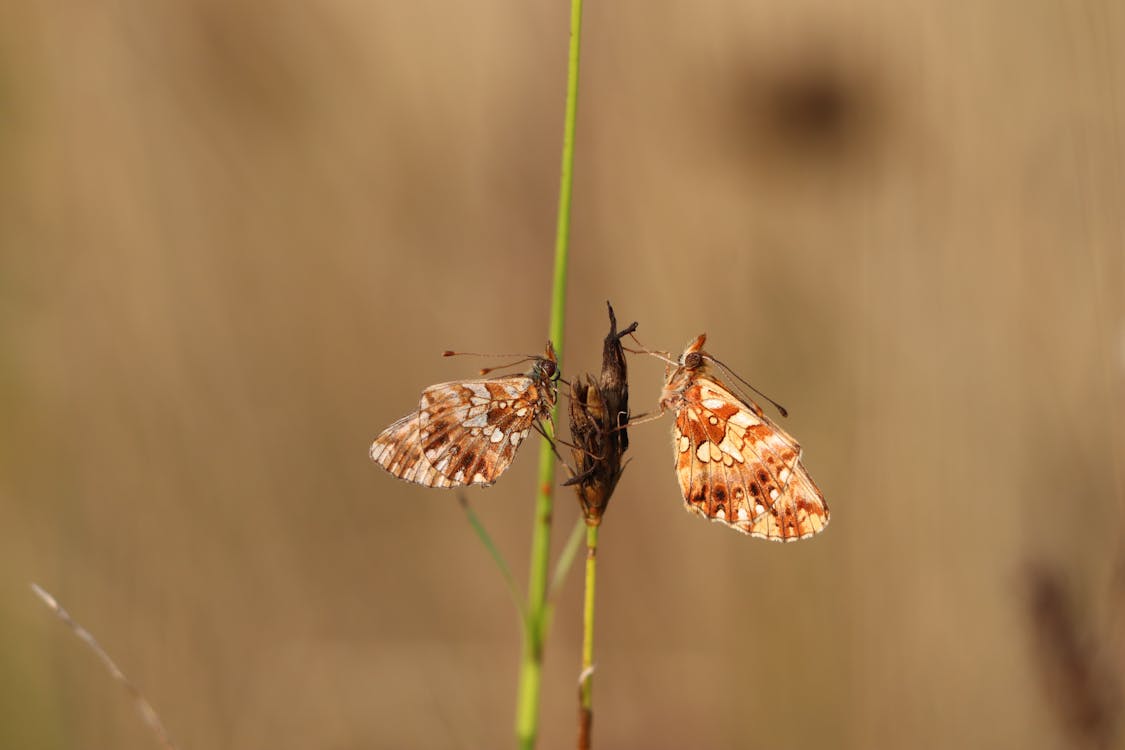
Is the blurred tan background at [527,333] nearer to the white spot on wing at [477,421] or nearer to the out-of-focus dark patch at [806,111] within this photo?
the out-of-focus dark patch at [806,111]

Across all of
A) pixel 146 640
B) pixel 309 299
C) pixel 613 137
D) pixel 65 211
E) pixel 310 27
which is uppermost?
pixel 310 27

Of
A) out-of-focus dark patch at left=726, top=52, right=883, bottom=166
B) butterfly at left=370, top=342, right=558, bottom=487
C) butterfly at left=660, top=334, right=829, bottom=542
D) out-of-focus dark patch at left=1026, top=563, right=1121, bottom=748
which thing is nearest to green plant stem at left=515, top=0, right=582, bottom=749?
butterfly at left=370, top=342, right=558, bottom=487

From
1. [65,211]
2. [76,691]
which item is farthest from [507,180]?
[76,691]

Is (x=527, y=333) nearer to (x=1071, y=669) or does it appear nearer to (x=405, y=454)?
(x=405, y=454)

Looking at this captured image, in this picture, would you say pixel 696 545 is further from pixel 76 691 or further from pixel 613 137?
pixel 76 691

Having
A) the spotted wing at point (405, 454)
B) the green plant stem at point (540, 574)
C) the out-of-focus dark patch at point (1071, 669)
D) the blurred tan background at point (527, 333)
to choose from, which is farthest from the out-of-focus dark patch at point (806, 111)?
the spotted wing at point (405, 454)

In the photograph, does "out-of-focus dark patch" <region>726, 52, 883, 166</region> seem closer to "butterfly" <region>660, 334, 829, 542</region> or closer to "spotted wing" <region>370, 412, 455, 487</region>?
"butterfly" <region>660, 334, 829, 542</region>
